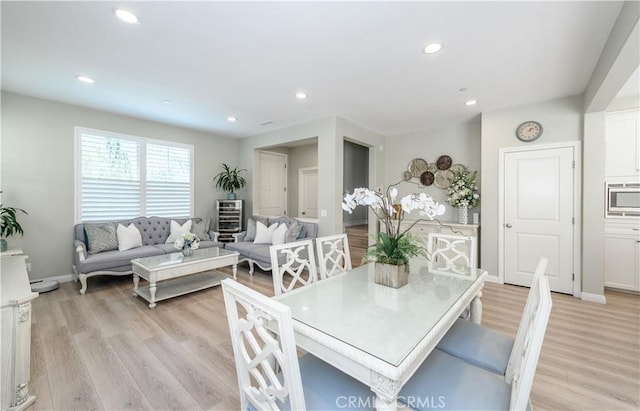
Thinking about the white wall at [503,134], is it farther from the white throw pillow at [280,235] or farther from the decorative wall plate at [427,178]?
the white throw pillow at [280,235]

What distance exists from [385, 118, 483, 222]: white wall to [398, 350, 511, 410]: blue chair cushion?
135 inches

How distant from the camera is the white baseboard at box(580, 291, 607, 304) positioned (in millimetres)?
3195

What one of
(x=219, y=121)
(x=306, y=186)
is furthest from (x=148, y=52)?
(x=306, y=186)

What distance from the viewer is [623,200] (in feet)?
11.1

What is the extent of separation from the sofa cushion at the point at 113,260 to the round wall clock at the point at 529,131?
559cm

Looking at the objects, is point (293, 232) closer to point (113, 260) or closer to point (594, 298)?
point (113, 260)

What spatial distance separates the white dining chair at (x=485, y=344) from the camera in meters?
1.29

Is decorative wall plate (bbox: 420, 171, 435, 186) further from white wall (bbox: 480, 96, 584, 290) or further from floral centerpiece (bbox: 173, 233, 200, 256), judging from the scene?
floral centerpiece (bbox: 173, 233, 200, 256)

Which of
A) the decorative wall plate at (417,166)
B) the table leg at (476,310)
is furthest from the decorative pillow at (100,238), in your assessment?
the decorative wall plate at (417,166)

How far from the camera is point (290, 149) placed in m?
6.88

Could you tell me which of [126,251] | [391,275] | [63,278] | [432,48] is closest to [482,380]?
[391,275]

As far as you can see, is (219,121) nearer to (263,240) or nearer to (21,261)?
(263,240)

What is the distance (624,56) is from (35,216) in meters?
6.71

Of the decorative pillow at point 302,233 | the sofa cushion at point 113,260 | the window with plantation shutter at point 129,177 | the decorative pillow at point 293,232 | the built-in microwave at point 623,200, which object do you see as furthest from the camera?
the decorative pillow at point 302,233
